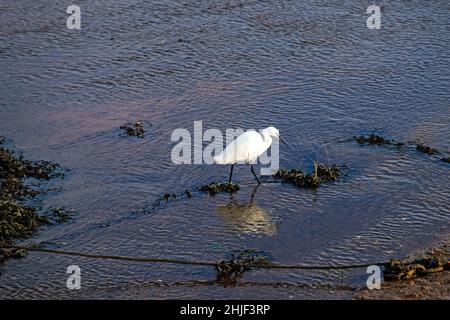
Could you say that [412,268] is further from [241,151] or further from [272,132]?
[272,132]

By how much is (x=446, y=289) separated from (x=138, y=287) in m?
2.80

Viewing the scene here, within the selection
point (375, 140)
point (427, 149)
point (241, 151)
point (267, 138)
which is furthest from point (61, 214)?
point (427, 149)

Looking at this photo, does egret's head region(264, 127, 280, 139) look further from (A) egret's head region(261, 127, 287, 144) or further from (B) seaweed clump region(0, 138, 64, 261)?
(B) seaweed clump region(0, 138, 64, 261)

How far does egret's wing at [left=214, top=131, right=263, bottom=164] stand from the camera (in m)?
9.34

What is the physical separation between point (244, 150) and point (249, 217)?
0.88 m

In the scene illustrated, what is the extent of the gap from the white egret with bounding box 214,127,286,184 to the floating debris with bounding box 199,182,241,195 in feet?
0.43

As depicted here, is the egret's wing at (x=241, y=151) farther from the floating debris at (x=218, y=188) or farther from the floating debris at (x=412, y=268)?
the floating debris at (x=412, y=268)

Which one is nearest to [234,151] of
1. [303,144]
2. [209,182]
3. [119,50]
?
[209,182]

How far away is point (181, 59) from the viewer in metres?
12.7

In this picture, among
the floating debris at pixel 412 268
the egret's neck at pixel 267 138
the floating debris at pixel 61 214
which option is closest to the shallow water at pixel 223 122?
the floating debris at pixel 61 214

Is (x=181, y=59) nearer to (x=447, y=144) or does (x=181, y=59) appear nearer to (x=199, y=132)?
(x=199, y=132)

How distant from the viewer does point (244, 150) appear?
9.36m

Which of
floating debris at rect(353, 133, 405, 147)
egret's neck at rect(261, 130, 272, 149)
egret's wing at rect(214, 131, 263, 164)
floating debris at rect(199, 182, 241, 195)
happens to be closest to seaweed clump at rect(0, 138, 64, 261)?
floating debris at rect(199, 182, 241, 195)

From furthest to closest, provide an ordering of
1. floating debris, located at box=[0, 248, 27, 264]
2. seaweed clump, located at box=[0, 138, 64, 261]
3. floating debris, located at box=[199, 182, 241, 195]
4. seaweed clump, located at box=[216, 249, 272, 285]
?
floating debris, located at box=[199, 182, 241, 195] < seaweed clump, located at box=[0, 138, 64, 261] < floating debris, located at box=[0, 248, 27, 264] < seaweed clump, located at box=[216, 249, 272, 285]
